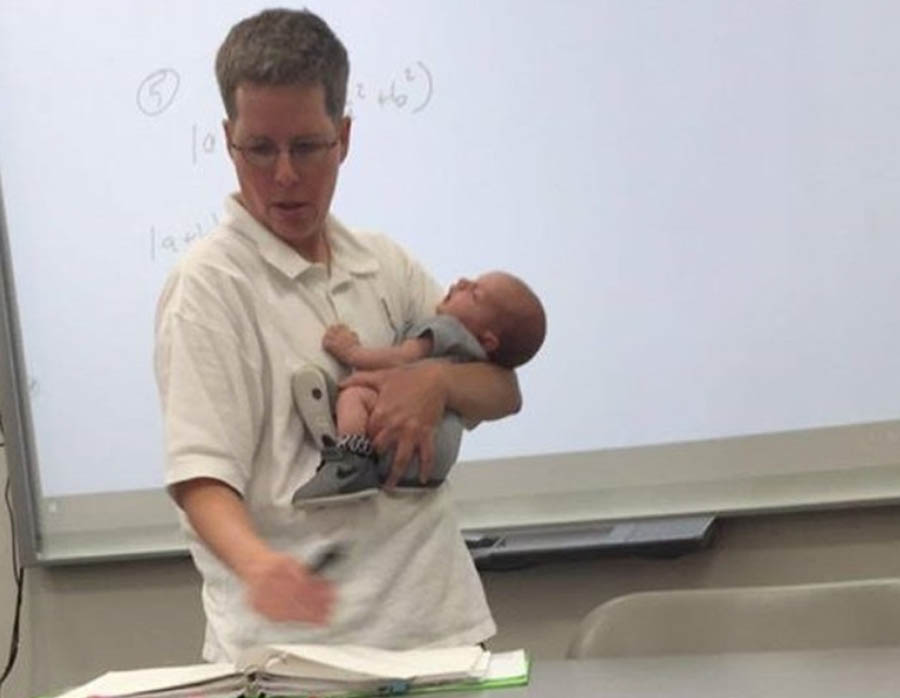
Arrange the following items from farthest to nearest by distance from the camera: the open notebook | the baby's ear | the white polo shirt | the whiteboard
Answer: the whiteboard, the baby's ear, the white polo shirt, the open notebook

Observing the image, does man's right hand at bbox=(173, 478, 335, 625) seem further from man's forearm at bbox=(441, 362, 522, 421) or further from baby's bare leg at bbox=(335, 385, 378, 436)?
man's forearm at bbox=(441, 362, 522, 421)

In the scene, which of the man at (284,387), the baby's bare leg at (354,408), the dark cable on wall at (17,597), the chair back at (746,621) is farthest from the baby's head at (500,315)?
the dark cable on wall at (17,597)

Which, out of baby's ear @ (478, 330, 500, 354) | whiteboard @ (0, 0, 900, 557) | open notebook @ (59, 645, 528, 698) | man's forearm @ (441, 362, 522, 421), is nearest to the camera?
open notebook @ (59, 645, 528, 698)

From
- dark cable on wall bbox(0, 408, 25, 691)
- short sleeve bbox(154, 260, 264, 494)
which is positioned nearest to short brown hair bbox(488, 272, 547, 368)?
short sleeve bbox(154, 260, 264, 494)

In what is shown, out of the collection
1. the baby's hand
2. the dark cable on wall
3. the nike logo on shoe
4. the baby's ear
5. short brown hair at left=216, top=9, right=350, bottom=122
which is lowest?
the dark cable on wall

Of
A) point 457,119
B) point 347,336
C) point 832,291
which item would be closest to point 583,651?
point 347,336

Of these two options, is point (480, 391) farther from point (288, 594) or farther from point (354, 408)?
point (288, 594)

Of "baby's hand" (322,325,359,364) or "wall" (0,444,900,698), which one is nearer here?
"baby's hand" (322,325,359,364)

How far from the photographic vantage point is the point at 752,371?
7.17ft

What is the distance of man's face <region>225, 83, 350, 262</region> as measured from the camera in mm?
1434

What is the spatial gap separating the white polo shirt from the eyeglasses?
81 millimetres

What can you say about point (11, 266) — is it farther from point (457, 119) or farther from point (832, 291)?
point (832, 291)

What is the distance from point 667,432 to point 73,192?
1.24 m

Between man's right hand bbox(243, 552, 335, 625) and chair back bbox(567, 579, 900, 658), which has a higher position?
man's right hand bbox(243, 552, 335, 625)
